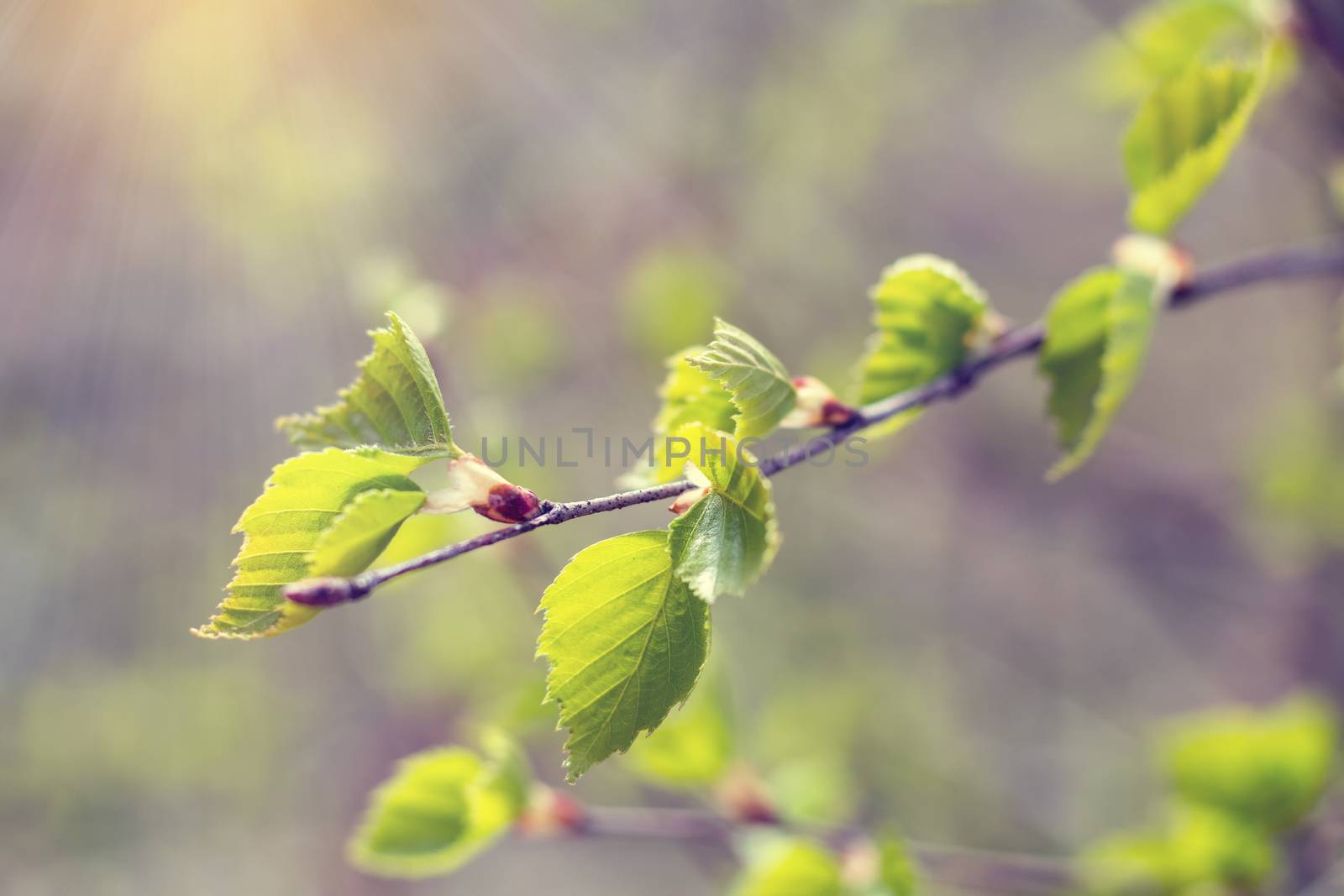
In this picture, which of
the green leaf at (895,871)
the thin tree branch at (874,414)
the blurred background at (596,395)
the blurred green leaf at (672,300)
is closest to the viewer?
the thin tree branch at (874,414)

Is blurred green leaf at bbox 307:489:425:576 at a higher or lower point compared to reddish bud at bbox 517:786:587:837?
higher

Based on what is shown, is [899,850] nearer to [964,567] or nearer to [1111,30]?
[1111,30]

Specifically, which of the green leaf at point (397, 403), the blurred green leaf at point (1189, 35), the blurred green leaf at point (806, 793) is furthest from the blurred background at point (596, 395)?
the green leaf at point (397, 403)

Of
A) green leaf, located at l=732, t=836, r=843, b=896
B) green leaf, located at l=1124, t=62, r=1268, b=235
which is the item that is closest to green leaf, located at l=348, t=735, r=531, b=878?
green leaf, located at l=732, t=836, r=843, b=896

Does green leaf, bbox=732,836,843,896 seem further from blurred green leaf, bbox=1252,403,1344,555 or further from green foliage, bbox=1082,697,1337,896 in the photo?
blurred green leaf, bbox=1252,403,1344,555

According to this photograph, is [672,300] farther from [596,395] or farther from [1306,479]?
[1306,479]

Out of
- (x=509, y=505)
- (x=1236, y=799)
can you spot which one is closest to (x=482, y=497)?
(x=509, y=505)

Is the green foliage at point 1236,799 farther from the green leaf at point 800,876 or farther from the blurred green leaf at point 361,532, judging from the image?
the blurred green leaf at point 361,532

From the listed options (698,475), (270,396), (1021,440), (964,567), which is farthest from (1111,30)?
(270,396)
